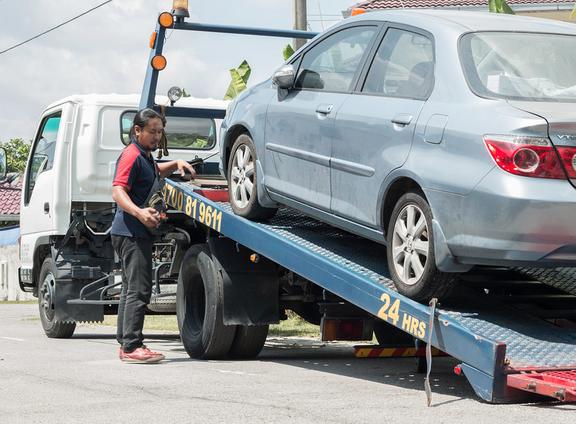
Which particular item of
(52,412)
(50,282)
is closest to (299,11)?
(50,282)

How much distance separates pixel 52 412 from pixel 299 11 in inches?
490

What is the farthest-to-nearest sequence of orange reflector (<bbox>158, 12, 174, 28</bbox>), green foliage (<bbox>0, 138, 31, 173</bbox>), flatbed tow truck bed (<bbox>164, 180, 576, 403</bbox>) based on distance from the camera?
green foliage (<bbox>0, 138, 31, 173</bbox>), orange reflector (<bbox>158, 12, 174, 28</bbox>), flatbed tow truck bed (<bbox>164, 180, 576, 403</bbox>)

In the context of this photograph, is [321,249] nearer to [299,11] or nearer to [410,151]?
[410,151]

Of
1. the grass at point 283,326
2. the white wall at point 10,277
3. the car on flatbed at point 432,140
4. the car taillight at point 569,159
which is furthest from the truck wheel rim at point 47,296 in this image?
the white wall at point 10,277

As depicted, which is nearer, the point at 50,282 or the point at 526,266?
the point at 526,266

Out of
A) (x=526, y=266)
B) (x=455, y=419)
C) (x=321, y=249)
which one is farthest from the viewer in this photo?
(x=321, y=249)

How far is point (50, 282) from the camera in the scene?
12938 mm

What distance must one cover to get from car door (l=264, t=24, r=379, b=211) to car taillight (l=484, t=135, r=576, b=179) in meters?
1.83

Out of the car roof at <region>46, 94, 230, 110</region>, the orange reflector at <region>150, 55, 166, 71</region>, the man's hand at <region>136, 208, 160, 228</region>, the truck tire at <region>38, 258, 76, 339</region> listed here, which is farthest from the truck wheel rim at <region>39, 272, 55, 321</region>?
the man's hand at <region>136, 208, 160, 228</region>

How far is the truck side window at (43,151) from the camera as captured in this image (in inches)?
514

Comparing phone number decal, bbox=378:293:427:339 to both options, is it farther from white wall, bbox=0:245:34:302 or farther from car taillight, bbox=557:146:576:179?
white wall, bbox=0:245:34:302

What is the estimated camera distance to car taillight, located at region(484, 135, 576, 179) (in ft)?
21.2

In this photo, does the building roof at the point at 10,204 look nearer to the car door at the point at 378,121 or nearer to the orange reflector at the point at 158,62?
the orange reflector at the point at 158,62

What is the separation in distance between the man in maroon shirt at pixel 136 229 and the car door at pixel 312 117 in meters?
1.12
